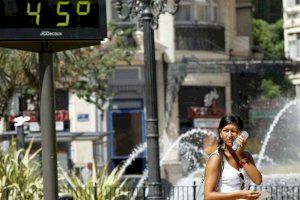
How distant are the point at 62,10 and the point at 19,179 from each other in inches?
190

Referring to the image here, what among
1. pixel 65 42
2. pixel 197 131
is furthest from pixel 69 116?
pixel 65 42

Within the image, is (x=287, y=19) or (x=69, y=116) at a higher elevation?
(x=287, y=19)

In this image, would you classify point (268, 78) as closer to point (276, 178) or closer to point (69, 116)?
point (69, 116)

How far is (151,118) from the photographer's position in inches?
456

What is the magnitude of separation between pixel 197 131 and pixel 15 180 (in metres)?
16.1

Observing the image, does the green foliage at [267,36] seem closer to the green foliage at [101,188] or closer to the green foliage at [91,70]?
the green foliage at [91,70]

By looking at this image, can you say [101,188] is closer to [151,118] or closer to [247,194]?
[151,118]

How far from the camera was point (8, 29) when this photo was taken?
8.14m

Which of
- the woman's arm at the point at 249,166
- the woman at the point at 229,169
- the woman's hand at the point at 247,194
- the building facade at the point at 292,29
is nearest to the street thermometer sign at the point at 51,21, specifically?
the woman at the point at 229,169

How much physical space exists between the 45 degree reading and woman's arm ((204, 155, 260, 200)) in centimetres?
280

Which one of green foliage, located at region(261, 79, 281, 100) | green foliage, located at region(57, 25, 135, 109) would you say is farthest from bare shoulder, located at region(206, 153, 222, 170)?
green foliage, located at region(261, 79, 281, 100)

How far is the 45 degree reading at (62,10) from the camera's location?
820cm

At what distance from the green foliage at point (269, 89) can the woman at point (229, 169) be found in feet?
88.5

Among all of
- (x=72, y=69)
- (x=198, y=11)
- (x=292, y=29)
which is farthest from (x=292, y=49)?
(x=72, y=69)
